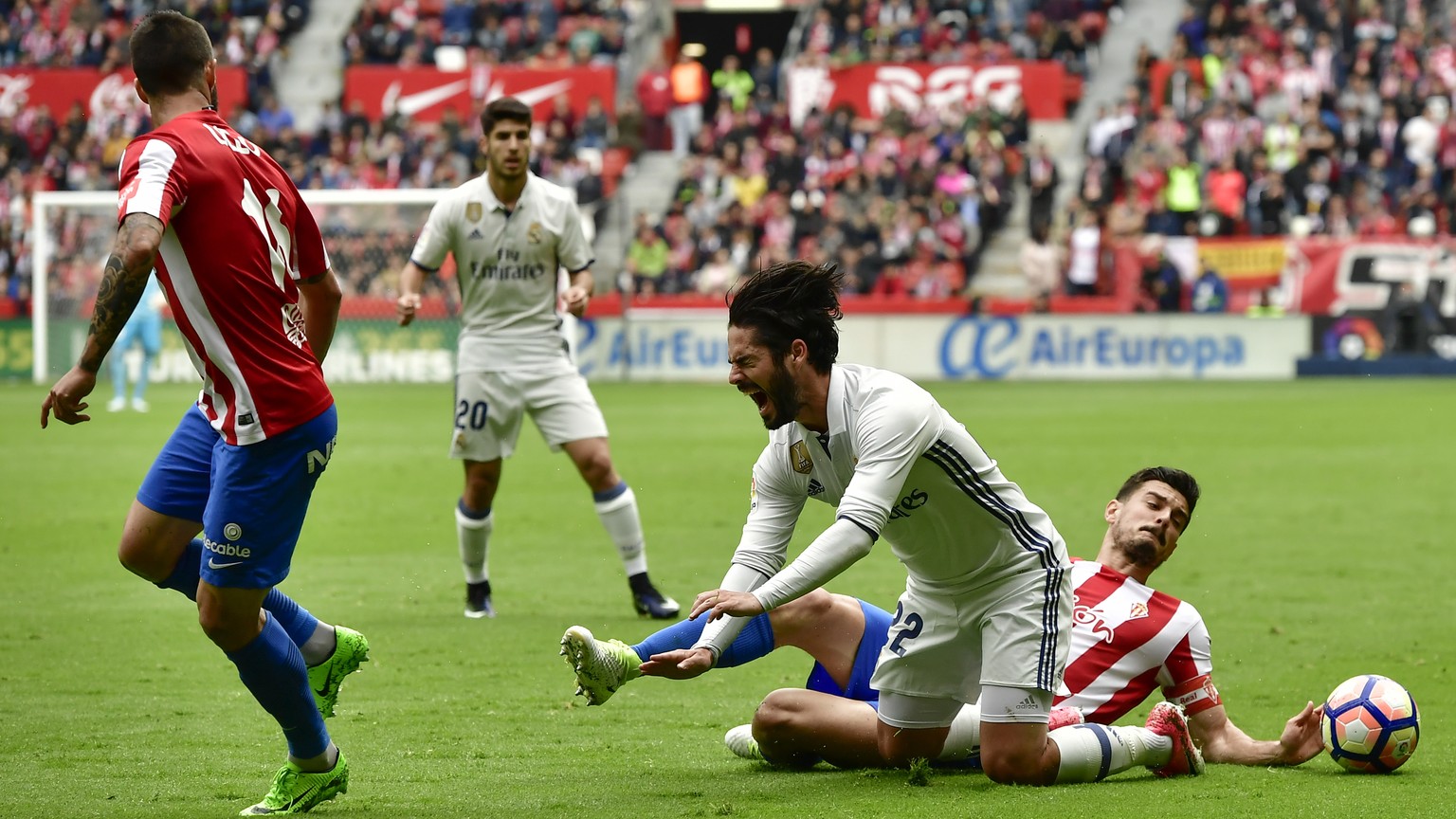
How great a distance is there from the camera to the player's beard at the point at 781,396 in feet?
16.4

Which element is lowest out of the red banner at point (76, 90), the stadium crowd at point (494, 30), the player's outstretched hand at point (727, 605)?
the player's outstretched hand at point (727, 605)

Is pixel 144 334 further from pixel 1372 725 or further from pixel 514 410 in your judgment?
pixel 1372 725

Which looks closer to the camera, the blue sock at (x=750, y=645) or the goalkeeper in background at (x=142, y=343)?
the blue sock at (x=750, y=645)

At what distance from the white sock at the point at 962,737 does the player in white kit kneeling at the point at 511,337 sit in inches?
134

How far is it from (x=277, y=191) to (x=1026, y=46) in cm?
3041

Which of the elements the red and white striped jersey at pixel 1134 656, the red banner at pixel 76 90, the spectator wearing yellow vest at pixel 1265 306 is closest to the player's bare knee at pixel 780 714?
the red and white striped jersey at pixel 1134 656

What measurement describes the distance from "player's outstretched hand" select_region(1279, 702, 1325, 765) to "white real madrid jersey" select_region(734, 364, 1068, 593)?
0.93 metres

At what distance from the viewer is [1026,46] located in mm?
Result: 34094

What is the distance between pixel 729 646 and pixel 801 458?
23.7 inches

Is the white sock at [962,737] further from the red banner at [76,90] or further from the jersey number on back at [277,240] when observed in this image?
the red banner at [76,90]

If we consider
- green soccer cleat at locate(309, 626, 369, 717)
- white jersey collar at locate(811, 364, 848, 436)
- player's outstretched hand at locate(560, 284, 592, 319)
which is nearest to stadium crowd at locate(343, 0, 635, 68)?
player's outstretched hand at locate(560, 284, 592, 319)

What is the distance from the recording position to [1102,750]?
18.1ft

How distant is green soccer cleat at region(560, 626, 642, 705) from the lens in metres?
4.84

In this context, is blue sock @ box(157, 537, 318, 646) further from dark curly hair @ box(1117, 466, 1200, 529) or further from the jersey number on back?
dark curly hair @ box(1117, 466, 1200, 529)
